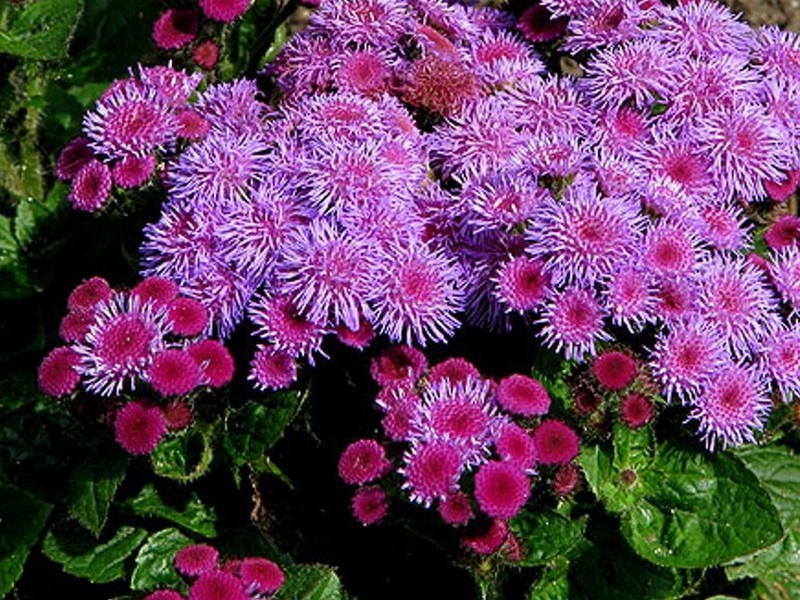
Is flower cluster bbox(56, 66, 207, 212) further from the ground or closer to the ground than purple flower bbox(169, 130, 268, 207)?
closer to the ground

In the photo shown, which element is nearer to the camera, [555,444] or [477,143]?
[555,444]

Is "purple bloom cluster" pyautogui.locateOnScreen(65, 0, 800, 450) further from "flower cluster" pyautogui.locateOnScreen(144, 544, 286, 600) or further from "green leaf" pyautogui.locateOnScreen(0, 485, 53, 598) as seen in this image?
"green leaf" pyautogui.locateOnScreen(0, 485, 53, 598)

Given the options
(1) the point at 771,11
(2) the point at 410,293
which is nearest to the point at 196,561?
(2) the point at 410,293

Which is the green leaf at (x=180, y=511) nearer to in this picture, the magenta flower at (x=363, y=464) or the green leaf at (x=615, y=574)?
the magenta flower at (x=363, y=464)

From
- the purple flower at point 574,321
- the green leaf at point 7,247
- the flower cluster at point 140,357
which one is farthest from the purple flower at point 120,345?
the green leaf at point 7,247

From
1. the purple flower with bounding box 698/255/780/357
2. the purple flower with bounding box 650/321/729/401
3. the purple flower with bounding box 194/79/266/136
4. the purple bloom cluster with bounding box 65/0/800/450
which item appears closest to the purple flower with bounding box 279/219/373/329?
the purple bloom cluster with bounding box 65/0/800/450

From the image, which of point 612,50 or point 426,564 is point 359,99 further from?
point 426,564

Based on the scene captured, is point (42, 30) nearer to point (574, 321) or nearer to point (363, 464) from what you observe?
point (363, 464)
